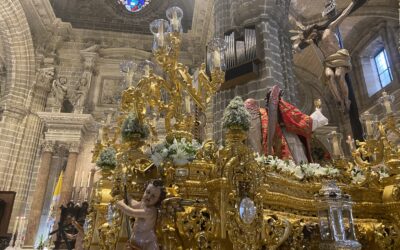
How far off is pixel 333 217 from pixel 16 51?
1465 centimetres

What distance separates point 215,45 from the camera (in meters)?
4.31

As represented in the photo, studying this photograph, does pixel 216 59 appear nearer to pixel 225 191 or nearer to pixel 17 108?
pixel 225 191

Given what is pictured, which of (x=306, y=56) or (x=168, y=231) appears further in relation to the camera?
(x=306, y=56)

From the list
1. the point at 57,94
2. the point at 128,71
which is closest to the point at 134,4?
the point at 57,94

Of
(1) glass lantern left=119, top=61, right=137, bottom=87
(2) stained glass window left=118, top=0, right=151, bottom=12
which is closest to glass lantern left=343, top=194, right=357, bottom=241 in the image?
(1) glass lantern left=119, top=61, right=137, bottom=87

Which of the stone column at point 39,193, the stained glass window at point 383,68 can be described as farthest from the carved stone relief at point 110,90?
the stained glass window at point 383,68

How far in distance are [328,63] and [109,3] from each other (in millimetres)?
13153

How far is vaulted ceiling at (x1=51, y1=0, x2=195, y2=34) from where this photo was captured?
1680cm

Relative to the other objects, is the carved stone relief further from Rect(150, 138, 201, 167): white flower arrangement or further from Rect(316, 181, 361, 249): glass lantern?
Rect(316, 181, 361, 249): glass lantern

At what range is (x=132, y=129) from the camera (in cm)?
378

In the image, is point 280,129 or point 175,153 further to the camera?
point 280,129

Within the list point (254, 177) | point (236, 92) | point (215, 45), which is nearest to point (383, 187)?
point (254, 177)

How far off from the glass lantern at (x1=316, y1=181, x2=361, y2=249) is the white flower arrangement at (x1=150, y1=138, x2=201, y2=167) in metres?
1.49

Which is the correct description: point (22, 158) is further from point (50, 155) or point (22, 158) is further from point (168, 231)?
point (168, 231)
